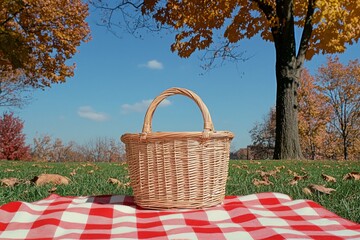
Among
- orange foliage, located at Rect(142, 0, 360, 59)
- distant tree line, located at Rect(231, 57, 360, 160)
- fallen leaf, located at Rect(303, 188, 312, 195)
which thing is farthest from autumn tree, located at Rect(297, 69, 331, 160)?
fallen leaf, located at Rect(303, 188, 312, 195)

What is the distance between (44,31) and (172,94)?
1487 cm

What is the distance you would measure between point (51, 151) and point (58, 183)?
18036 mm

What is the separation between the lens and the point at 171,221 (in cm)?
227

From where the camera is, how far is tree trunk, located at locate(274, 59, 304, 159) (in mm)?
10922

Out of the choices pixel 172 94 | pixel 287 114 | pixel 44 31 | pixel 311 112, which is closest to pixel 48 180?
pixel 172 94

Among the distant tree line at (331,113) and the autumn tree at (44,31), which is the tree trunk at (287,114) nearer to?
the autumn tree at (44,31)

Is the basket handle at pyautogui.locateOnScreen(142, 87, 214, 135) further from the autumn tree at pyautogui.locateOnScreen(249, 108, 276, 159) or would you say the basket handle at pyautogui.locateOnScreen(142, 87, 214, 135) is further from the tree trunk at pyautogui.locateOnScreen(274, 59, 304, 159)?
the autumn tree at pyautogui.locateOnScreen(249, 108, 276, 159)

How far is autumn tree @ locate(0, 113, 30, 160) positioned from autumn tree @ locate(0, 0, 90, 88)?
2.55 m

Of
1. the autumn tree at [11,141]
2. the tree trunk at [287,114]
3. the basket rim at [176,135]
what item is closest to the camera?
the basket rim at [176,135]

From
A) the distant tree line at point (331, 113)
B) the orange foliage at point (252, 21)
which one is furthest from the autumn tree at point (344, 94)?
the orange foliage at point (252, 21)

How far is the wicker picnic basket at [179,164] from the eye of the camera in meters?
2.39

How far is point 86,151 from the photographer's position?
2028 centimetres

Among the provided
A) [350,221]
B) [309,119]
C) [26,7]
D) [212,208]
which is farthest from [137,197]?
[309,119]

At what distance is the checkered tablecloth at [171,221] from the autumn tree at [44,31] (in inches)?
506
